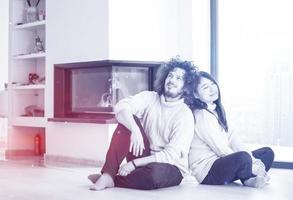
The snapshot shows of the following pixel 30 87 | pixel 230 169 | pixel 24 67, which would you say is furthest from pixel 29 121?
pixel 230 169

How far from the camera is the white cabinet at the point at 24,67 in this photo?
16.0 ft

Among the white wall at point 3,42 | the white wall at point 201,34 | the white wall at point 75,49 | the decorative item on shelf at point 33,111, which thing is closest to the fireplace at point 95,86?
the white wall at point 75,49

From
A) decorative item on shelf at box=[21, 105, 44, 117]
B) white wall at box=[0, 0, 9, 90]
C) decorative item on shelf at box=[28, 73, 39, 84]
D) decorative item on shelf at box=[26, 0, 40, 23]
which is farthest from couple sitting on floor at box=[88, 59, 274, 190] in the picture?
white wall at box=[0, 0, 9, 90]

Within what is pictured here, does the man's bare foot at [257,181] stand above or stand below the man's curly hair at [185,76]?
below

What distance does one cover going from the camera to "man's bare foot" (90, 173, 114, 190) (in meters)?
2.75

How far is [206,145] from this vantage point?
2955 millimetres

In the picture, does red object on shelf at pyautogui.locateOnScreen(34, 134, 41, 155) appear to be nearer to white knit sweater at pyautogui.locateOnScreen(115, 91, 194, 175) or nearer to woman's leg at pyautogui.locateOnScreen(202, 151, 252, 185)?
white knit sweater at pyautogui.locateOnScreen(115, 91, 194, 175)

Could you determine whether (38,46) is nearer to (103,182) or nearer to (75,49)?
(75,49)

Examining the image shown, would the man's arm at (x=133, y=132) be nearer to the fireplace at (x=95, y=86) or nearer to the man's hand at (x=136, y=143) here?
the man's hand at (x=136, y=143)

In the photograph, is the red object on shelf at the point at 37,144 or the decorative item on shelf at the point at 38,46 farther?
the red object on shelf at the point at 37,144

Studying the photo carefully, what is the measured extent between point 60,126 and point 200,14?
173 cm

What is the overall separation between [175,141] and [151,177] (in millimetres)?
263

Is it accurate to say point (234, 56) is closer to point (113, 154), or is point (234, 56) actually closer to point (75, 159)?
point (75, 159)

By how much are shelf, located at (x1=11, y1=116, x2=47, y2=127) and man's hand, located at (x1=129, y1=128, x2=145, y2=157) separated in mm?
2061
